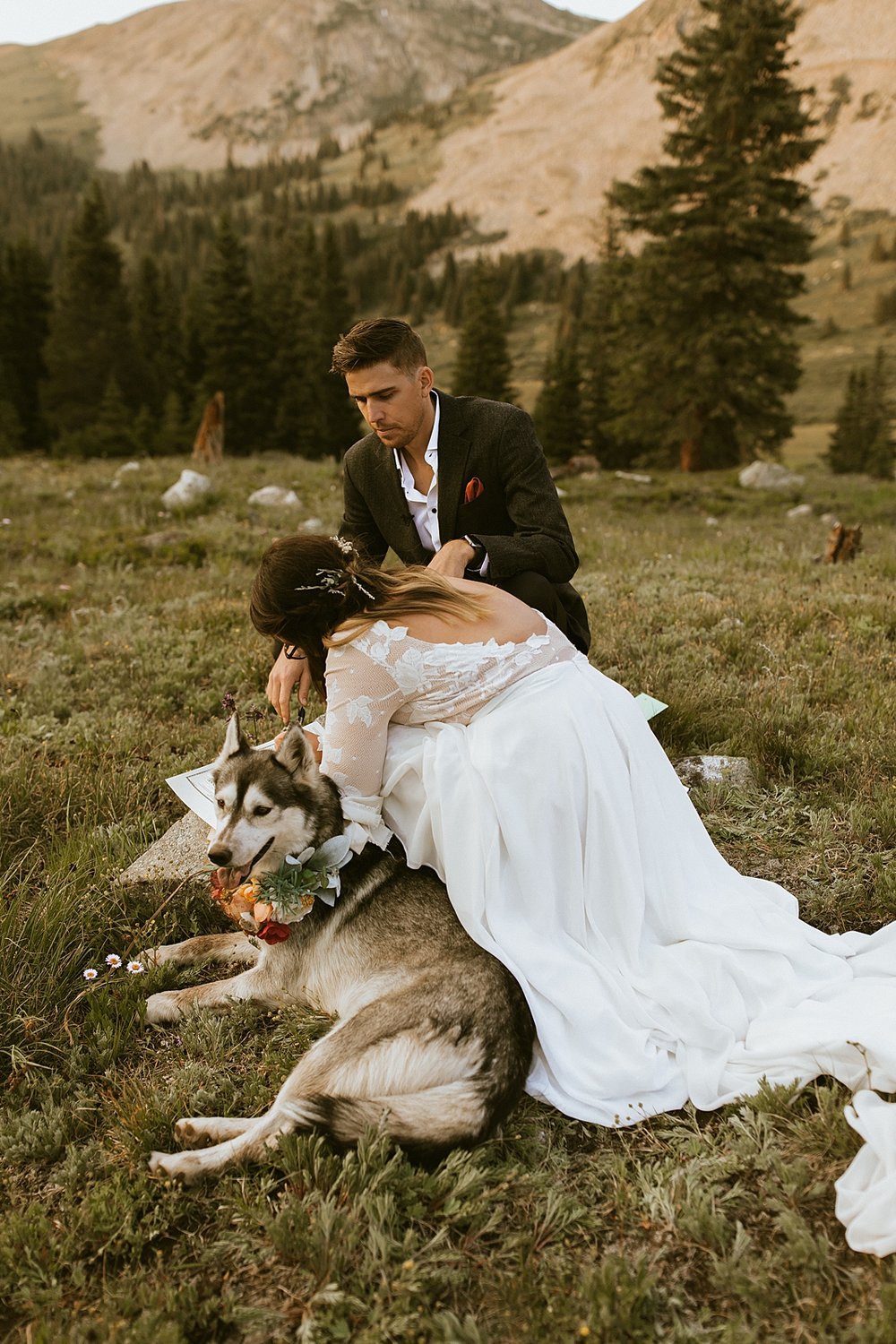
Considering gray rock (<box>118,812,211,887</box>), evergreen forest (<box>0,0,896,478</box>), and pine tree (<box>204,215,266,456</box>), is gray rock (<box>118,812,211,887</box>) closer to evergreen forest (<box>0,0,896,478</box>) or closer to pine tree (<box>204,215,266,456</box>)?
evergreen forest (<box>0,0,896,478</box>)

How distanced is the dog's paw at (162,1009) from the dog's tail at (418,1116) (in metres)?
1.12

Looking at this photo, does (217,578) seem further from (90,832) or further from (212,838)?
(212,838)

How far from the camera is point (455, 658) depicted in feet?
12.1

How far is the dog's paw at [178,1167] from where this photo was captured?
274cm

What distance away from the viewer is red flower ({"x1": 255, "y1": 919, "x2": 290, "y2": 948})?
341cm

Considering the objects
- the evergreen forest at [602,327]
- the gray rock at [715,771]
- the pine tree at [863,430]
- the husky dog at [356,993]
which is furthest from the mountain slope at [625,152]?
the husky dog at [356,993]

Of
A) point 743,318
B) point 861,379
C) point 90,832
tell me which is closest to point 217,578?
point 90,832

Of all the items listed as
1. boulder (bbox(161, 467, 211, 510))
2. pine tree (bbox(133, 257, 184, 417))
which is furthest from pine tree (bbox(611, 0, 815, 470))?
pine tree (bbox(133, 257, 184, 417))

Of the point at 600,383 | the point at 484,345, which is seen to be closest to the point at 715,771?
the point at 600,383

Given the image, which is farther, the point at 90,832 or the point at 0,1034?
the point at 90,832

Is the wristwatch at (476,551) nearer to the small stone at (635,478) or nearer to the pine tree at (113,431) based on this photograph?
the small stone at (635,478)

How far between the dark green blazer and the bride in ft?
3.13

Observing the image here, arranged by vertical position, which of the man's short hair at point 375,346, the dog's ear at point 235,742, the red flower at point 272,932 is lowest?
the red flower at point 272,932

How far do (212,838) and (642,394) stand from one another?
2826cm
